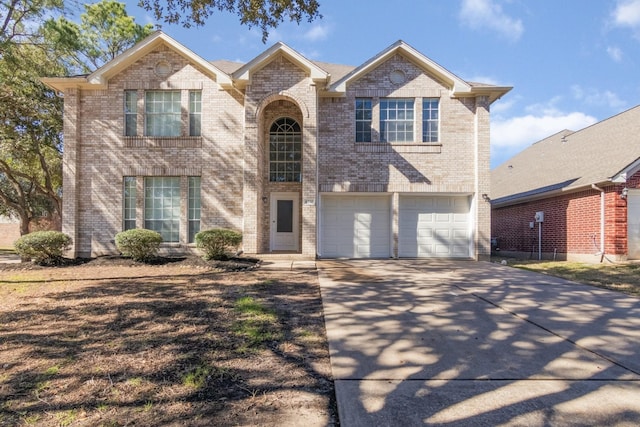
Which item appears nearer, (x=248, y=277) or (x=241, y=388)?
(x=241, y=388)

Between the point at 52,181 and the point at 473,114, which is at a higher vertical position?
the point at 473,114

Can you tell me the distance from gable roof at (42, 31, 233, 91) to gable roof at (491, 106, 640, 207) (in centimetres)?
1304

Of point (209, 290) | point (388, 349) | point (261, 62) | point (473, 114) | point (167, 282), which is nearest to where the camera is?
point (388, 349)

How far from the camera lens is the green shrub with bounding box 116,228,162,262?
10102 mm

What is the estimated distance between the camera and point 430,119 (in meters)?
12.4

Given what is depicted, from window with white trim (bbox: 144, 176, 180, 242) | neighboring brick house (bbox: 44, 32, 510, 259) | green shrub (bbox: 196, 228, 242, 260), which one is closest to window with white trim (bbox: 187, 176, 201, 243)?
neighboring brick house (bbox: 44, 32, 510, 259)

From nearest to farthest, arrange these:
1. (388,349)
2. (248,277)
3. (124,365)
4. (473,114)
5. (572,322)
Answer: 1. (124,365)
2. (388,349)
3. (572,322)
4. (248,277)
5. (473,114)

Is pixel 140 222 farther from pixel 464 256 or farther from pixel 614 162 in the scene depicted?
pixel 614 162

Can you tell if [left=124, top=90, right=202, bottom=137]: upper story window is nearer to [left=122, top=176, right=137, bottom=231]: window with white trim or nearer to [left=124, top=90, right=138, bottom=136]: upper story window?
[left=124, top=90, right=138, bottom=136]: upper story window

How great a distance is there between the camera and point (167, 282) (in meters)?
7.48

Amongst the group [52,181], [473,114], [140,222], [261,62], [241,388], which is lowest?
[241,388]

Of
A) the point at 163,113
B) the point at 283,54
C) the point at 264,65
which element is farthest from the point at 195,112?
the point at 283,54

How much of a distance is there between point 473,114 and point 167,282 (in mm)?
10834

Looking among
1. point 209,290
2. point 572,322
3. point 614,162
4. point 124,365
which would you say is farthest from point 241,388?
point 614,162
